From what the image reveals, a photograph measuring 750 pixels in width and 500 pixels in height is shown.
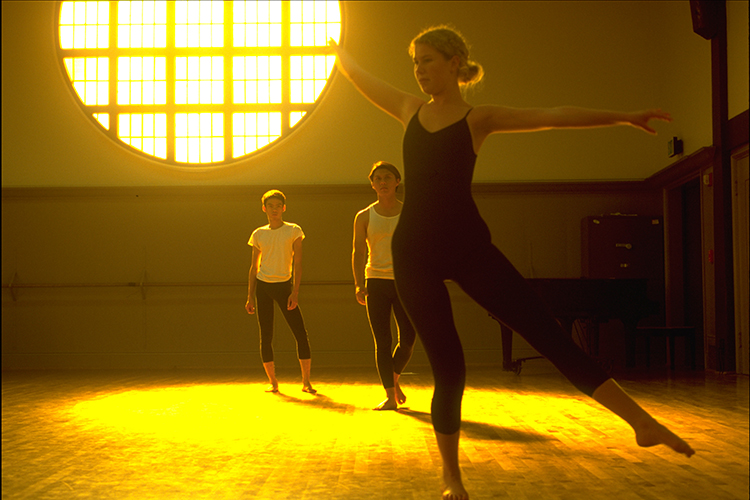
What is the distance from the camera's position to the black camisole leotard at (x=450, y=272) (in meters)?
1.67

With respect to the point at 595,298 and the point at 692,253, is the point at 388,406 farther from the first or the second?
the point at 692,253

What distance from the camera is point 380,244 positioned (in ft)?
13.2

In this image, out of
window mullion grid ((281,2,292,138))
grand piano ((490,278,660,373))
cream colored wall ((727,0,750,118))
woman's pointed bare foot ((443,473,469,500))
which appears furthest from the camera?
window mullion grid ((281,2,292,138))

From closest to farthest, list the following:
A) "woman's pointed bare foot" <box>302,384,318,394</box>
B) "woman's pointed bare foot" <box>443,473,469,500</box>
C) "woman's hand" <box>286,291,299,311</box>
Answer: "woman's pointed bare foot" <box>443,473,469,500</box> → "woman's hand" <box>286,291,299,311</box> → "woman's pointed bare foot" <box>302,384,318,394</box>

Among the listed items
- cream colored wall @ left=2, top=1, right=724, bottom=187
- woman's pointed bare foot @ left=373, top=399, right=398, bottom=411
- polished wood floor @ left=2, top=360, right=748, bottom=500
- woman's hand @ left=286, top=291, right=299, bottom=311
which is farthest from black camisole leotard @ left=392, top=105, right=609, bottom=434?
cream colored wall @ left=2, top=1, right=724, bottom=187

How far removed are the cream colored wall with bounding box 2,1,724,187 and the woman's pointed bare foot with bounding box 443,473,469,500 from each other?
22.5 ft

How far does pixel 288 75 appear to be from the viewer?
8.90 meters

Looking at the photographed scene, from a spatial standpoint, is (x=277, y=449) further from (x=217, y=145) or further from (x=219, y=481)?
(x=217, y=145)

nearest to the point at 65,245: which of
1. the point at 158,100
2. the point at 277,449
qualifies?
the point at 158,100

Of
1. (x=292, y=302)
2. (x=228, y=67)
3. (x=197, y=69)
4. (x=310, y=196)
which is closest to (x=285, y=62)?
(x=228, y=67)

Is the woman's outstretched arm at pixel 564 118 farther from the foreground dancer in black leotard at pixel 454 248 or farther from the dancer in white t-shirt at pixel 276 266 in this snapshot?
the dancer in white t-shirt at pixel 276 266

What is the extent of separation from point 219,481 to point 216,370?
567 centimetres

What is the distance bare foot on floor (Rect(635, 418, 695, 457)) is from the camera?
5.25 feet

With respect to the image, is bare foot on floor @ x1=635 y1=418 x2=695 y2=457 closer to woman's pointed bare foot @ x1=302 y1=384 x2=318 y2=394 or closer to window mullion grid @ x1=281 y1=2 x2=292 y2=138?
woman's pointed bare foot @ x1=302 y1=384 x2=318 y2=394
